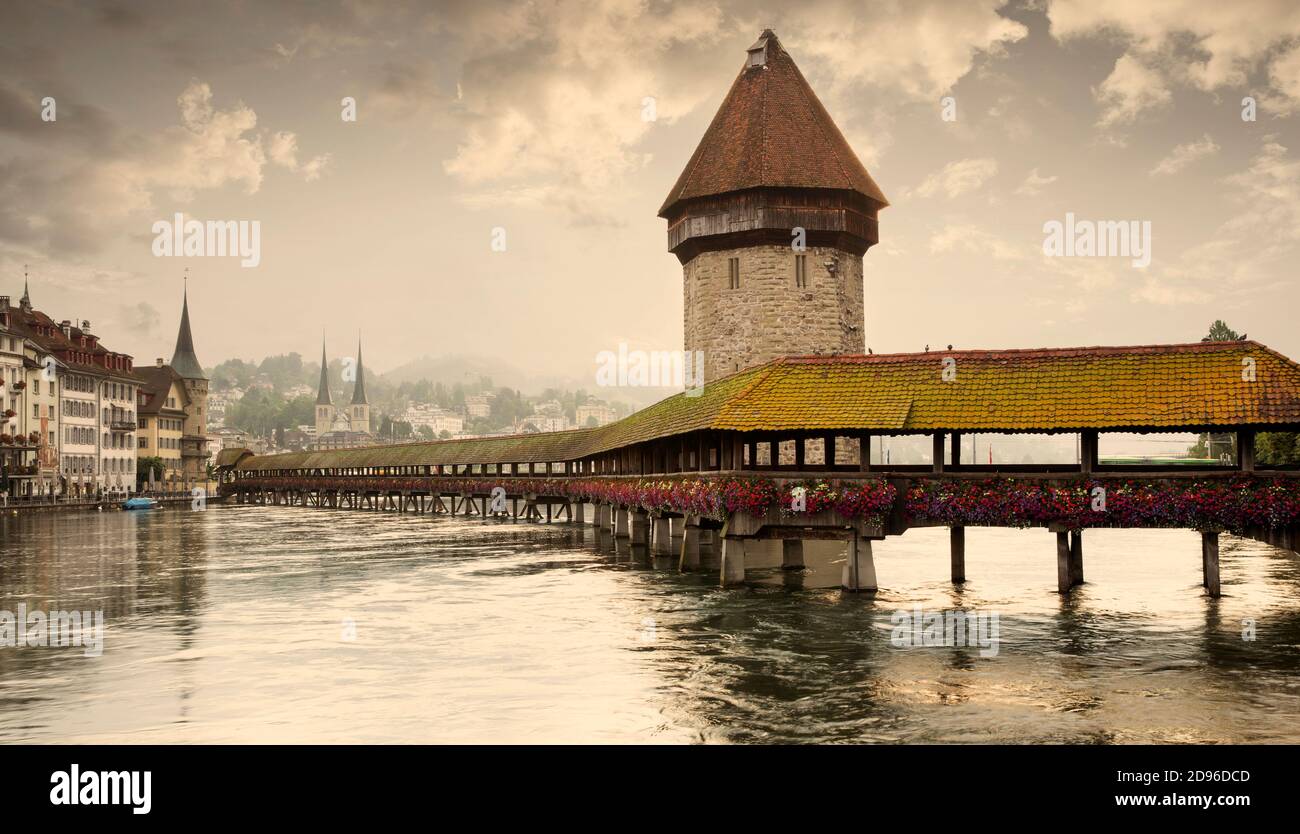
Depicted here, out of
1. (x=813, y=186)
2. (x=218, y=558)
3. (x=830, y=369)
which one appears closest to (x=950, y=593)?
(x=830, y=369)

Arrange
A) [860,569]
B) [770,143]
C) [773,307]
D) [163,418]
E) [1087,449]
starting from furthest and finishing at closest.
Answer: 1. [163,418]
2. [770,143]
3. [773,307]
4. [860,569]
5. [1087,449]

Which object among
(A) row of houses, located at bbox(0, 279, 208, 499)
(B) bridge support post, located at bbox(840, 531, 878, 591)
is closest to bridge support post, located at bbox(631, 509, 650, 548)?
(B) bridge support post, located at bbox(840, 531, 878, 591)

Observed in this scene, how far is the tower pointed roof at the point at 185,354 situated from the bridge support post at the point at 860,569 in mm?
117589

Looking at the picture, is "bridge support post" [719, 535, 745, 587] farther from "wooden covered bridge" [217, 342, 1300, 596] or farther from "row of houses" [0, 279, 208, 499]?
"row of houses" [0, 279, 208, 499]

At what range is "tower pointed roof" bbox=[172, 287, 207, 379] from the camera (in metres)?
128

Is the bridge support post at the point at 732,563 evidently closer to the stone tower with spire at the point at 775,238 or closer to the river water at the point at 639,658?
the river water at the point at 639,658

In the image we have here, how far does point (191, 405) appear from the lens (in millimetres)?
122062

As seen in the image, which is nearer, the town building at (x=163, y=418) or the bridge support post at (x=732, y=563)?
the bridge support post at (x=732, y=563)

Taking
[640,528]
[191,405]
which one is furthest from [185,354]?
Answer: [640,528]

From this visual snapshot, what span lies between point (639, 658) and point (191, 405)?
11661cm

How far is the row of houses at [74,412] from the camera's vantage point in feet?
254

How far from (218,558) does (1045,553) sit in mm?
26679

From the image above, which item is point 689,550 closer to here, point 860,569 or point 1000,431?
point 860,569

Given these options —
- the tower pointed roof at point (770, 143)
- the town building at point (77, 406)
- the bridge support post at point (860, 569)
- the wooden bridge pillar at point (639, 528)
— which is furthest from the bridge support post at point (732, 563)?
the town building at point (77, 406)
